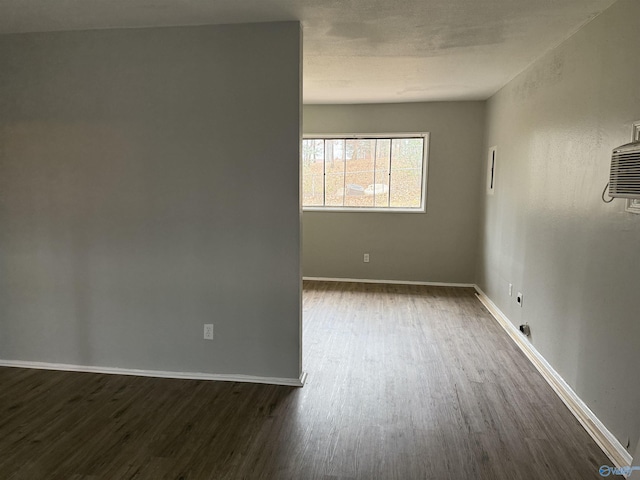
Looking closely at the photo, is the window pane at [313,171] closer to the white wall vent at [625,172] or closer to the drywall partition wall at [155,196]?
the drywall partition wall at [155,196]

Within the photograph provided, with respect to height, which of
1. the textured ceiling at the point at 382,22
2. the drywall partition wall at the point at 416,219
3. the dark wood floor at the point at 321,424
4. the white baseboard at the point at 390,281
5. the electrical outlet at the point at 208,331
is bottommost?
the dark wood floor at the point at 321,424

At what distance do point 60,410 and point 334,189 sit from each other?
4.14m

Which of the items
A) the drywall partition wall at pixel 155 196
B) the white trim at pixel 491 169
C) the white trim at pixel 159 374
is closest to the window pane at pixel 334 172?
the white trim at pixel 491 169

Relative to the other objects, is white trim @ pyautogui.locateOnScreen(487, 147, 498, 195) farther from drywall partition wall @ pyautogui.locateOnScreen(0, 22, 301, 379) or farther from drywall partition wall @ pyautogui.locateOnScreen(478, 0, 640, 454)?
drywall partition wall @ pyautogui.locateOnScreen(0, 22, 301, 379)

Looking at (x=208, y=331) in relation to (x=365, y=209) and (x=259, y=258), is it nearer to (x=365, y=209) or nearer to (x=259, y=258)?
(x=259, y=258)

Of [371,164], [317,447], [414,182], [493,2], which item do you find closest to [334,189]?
[371,164]

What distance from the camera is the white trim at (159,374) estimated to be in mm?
2881

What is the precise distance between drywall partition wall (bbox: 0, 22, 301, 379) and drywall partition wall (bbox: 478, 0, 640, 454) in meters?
1.78

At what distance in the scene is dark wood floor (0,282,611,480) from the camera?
2.04m

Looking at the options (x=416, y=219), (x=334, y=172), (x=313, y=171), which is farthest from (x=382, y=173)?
(x=313, y=171)

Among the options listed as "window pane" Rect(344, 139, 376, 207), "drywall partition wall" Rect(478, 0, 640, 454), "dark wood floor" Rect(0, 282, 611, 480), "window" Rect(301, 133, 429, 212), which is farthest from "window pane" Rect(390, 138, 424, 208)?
"dark wood floor" Rect(0, 282, 611, 480)

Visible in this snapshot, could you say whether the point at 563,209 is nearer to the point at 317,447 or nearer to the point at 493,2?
the point at 493,2

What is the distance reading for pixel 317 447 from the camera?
7.18ft

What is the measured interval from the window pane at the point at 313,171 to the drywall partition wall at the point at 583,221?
2.62 meters
